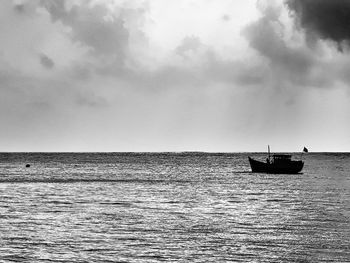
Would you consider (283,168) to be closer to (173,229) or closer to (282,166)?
(282,166)

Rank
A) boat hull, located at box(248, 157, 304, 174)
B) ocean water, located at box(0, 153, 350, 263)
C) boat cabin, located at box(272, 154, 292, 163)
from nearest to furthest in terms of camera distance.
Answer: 1. ocean water, located at box(0, 153, 350, 263)
2. boat hull, located at box(248, 157, 304, 174)
3. boat cabin, located at box(272, 154, 292, 163)

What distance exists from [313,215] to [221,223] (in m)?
10.0

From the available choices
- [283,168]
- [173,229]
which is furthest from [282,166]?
[173,229]

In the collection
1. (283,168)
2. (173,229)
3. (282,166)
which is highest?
(282,166)

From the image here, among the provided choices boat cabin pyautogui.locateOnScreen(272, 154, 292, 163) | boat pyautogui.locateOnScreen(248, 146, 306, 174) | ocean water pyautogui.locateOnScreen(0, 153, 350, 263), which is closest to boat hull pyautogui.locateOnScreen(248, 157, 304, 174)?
boat pyautogui.locateOnScreen(248, 146, 306, 174)

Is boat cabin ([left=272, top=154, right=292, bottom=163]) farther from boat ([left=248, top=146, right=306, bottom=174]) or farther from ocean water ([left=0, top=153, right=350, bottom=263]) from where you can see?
ocean water ([left=0, top=153, right=350, bottom=263])

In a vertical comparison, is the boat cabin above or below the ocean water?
above

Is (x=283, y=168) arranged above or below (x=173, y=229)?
above

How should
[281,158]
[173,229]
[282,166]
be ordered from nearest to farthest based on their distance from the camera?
[173,229], [282,166], [281,158]

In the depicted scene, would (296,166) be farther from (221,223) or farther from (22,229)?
(22,229)

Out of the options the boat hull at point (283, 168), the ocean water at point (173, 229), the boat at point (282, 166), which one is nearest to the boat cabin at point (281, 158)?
the boat at point (282, 166)

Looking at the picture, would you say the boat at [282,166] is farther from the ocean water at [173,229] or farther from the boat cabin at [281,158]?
the ocean water at [173,229]

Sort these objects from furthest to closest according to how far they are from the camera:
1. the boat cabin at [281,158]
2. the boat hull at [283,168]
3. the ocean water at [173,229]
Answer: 1. the boat cabin at [281,158]
2. the boat hull at [283,168]
3. the ocean water at [173,229]

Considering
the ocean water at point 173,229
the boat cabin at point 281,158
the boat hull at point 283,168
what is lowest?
the ocean water at point 173,229
